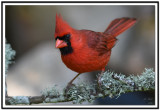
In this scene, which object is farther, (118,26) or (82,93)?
(118,26)

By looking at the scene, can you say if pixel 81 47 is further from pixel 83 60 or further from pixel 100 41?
pixel 100 41

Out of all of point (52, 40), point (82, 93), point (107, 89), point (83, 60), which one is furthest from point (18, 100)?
point (52, 40)

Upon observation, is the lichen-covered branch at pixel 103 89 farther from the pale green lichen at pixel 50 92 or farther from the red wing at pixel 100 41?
the red wing at pixel 100 41

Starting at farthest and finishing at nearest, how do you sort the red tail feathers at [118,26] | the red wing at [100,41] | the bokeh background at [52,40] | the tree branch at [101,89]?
the bokeh background at [52,40] → the red tail feathers at [118,26] → the red wing at [100,41] → the tree branch at [101,89]

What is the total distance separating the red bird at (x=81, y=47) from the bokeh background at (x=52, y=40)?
1.21 m

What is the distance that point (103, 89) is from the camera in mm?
2320

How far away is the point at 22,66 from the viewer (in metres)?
4.04

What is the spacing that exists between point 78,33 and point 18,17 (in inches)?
81.3

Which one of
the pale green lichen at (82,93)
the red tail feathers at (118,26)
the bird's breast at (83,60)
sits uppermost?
the red tail feathers at (118,26)

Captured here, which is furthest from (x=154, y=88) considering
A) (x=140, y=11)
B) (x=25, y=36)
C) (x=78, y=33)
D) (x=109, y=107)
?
(x=25, y=36)

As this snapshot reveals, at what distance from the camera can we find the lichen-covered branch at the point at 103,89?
2311mm

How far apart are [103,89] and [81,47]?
0.41 m

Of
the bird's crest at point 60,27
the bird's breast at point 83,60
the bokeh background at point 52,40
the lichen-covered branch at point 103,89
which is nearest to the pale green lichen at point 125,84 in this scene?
the lichen-covered branch at point 103,89

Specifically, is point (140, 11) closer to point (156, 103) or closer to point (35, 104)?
point (156, 103)
